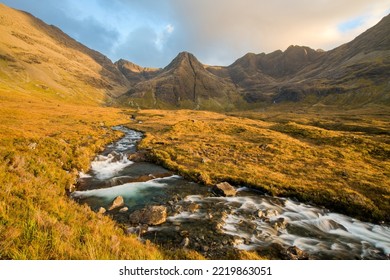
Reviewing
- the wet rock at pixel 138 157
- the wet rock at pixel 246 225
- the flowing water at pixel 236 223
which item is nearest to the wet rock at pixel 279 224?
the flowing water at pixel 236 223

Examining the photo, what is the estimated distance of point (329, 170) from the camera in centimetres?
2500

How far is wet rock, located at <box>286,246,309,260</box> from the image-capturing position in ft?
34.8

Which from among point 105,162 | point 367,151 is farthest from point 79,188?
point 367,151

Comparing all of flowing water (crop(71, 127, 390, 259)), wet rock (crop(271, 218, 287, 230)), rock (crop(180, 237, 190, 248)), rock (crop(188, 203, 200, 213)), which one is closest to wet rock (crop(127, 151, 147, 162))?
flowing water (crop(71, 127, 390, 259))

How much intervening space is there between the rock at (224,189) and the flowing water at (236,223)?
21.4 inches

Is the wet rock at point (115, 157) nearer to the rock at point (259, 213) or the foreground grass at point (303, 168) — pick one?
the foreground grass at point (303, 168)

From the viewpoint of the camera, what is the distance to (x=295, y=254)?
35.4 feet

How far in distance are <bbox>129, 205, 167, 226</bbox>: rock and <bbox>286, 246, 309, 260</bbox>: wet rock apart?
6.82m

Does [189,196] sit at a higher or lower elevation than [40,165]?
lower

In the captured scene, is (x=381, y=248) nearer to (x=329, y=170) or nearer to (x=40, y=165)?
(x=329, y=170)

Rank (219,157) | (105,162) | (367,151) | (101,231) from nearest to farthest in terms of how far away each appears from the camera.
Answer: (101,231) < (105,162) < (219,157) < (367,151)

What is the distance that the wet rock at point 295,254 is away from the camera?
10.6m

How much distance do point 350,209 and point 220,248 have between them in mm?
11610

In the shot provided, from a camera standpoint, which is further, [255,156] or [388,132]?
[388,132]
